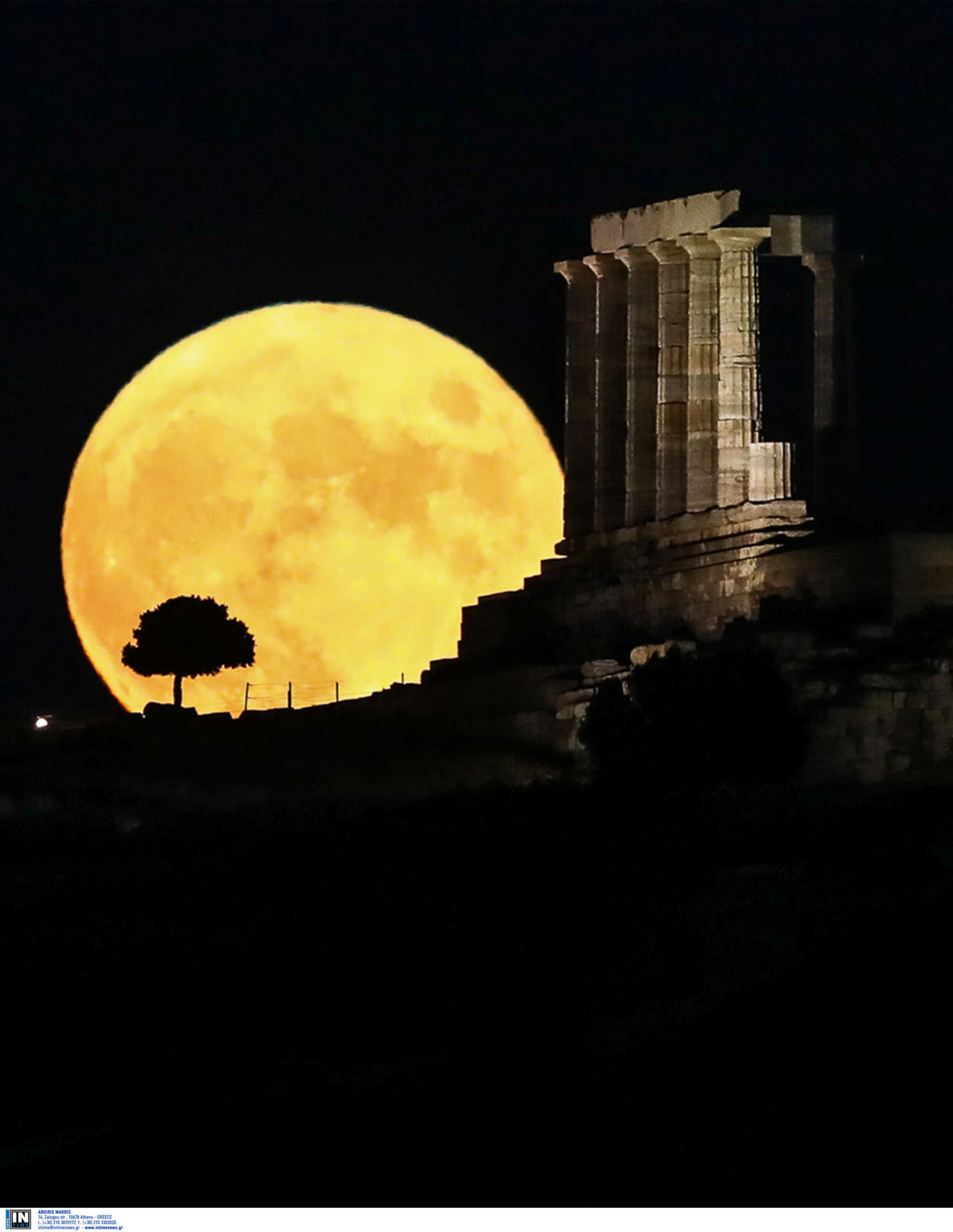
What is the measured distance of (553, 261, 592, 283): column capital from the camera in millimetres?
91812

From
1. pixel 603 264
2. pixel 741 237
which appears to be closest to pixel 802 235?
pixel 741 237

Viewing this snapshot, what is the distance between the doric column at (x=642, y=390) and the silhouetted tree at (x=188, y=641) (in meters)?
10.2

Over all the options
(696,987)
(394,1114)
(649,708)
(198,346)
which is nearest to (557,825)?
(649,708)

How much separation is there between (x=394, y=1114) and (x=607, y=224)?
129 ft

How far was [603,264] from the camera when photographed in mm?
90938

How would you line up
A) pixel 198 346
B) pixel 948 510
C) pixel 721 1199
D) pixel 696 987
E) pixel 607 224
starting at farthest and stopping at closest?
pixel 198 346
pixel 607 224
pixel 948 510
pixel 696 987
pixel 721 1199

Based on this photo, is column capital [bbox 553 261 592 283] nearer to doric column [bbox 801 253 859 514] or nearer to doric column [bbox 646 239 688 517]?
doric column [bbox 646 239 688 517]

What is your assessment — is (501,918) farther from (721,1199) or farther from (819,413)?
(819,413)

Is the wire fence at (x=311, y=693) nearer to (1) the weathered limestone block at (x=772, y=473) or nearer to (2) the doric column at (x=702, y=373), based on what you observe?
(2) the doric column at (x=702, y=373)

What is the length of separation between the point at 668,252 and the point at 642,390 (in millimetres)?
3794

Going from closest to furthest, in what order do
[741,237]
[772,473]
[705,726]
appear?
[705,726]
[741,237]
[772,473]

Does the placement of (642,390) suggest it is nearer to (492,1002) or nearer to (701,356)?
(701,356)

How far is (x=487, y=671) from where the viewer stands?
283 feet

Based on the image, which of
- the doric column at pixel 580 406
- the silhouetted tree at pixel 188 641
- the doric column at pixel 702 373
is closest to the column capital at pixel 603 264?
the doric column at pixel 580 406
